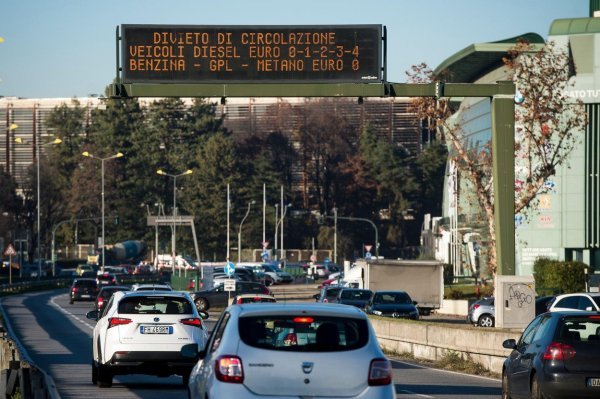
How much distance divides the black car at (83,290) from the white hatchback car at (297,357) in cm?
5879

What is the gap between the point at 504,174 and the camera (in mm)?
34906

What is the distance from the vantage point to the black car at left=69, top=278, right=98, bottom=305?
70000 mm

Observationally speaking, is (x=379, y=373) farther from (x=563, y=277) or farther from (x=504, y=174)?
(x=563, y=277)

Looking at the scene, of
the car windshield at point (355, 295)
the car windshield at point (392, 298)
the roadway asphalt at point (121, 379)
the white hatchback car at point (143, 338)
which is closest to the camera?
the roadway asphalt at point (121, 379)

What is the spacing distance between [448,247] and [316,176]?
46982 millimetres

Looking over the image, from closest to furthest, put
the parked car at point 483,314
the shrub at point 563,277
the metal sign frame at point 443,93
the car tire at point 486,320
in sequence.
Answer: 1. the metal sign frame at point 443,93
2. the car tire at point 486,320
3. the parked car at point 483,314
4. the shrub at point 563,277

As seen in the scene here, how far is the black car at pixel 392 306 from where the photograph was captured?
149 feet

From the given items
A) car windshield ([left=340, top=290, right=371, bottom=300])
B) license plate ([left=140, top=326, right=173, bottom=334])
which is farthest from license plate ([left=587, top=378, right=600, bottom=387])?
car windshield ([left=340, top=290, right=371, bottom=300])

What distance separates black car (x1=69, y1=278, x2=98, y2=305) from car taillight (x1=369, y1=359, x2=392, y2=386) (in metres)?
59.1

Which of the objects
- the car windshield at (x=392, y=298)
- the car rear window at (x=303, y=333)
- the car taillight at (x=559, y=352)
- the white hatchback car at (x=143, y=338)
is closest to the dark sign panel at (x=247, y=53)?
the white hatchback car at (x=143, y=338)

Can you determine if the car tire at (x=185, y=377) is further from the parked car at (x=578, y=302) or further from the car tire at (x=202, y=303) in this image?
the car tire at (x=202, y=303)

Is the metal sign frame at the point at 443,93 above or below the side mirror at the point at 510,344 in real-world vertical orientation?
above

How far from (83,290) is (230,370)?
6010 cm

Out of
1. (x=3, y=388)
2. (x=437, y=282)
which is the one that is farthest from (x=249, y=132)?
(x=3, y=388)
